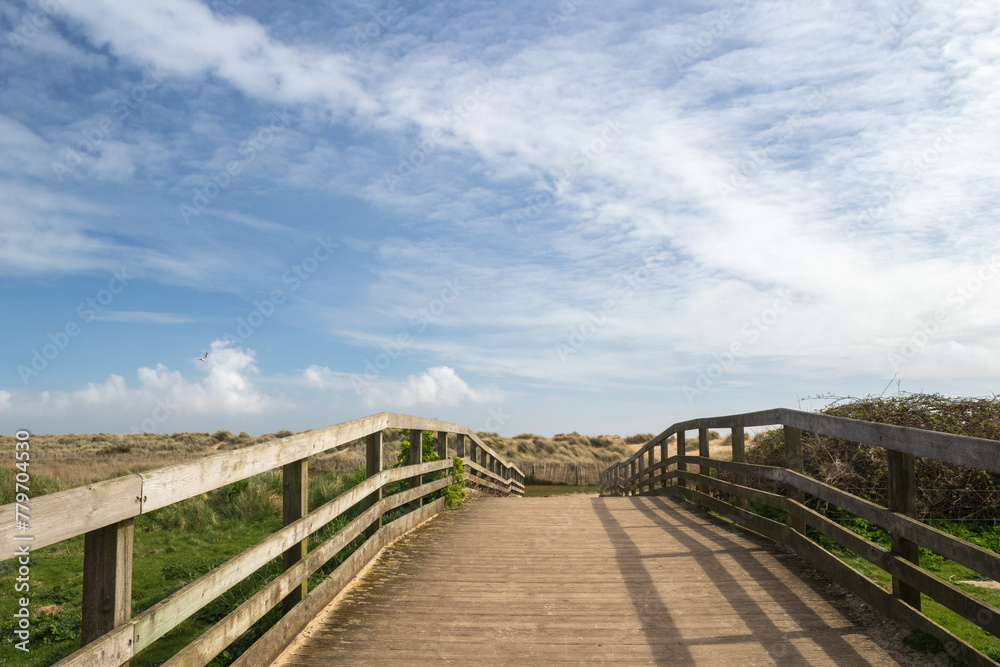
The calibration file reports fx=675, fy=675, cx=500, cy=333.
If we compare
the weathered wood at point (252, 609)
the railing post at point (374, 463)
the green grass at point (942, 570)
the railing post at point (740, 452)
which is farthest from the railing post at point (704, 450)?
the weathered wood at point (252, 609)

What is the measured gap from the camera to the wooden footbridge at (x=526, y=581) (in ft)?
8.76

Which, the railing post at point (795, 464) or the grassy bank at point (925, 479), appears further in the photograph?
the grassy bank at point (925, 479)

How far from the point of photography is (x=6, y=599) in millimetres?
7191

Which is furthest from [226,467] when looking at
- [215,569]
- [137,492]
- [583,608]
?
[583,608]

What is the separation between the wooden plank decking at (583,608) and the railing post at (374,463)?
0.38m

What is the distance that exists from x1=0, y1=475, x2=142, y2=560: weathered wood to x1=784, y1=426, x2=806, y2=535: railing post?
16.9 ft

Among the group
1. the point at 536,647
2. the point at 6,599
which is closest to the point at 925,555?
the point at 536,647

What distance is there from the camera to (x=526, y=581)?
5.46 meters

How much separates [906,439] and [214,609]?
247 inches

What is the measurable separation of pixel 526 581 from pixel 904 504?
2.79 m

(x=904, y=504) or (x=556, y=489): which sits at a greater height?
(x=904, y=504)

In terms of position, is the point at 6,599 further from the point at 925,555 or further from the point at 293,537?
the point at 925,555

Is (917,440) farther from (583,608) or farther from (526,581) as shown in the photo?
(526,581)

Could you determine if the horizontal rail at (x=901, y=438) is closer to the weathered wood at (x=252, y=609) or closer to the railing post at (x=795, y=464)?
the railing post at (x=795, y=464)
